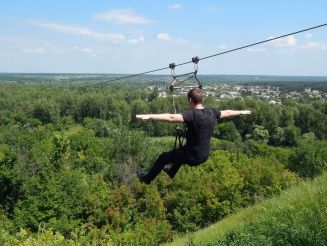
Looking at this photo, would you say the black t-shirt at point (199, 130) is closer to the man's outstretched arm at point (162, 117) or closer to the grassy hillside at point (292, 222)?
the man's outstretched arm at point (162, 117)

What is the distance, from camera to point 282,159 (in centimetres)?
5312

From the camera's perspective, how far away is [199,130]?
26.3 feet

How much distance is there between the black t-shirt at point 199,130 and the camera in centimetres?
791

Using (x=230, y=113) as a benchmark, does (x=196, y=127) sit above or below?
Answer: below

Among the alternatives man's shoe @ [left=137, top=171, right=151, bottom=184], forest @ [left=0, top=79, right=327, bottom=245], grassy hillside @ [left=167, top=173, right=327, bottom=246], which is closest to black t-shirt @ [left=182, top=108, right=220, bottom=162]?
man's shoe @ [left=137, top=171, right=151, bottom=184]

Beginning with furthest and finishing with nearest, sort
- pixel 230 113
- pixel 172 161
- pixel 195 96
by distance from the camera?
1. pixel 172 161
2. pixel 230 113
3. pixel 195 96

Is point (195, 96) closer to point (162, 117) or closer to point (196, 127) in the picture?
point (196, 127)

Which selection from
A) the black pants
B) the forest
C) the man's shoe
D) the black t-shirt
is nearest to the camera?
the black t-shirt

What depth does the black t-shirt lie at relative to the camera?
7.91 meters

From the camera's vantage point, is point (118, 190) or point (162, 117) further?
point (118, 190)

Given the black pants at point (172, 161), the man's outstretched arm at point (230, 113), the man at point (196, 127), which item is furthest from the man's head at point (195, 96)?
the black pants at point (172, 161)

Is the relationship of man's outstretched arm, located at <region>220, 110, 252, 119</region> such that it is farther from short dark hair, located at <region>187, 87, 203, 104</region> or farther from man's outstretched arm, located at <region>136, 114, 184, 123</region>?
man's outstretched arm, located at <region>136, 114, 184, 123</region>

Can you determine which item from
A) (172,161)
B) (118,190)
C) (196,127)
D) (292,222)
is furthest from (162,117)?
(118,190)

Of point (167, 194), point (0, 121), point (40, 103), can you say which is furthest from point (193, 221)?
point (40, 103)
